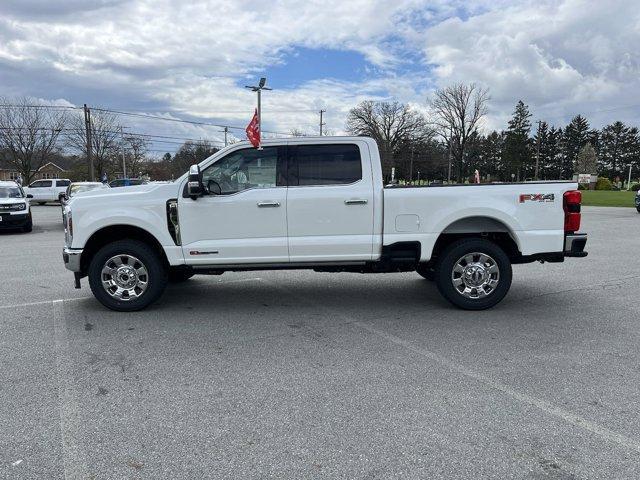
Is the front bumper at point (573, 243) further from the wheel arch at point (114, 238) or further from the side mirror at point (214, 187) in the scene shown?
the wheel arch at point (114, 238)

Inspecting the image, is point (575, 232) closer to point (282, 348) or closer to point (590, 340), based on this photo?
point (590, 340)

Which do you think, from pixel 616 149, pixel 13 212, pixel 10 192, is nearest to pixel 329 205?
pixel 13 212

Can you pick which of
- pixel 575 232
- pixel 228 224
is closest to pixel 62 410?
pixel 228 224

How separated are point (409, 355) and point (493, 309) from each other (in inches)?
80.7

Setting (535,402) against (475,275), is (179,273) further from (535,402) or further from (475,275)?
(535,402)

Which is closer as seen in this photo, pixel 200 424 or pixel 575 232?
pixel 200 424

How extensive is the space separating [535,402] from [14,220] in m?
16.6

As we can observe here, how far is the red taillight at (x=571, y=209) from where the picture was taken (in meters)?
5.83

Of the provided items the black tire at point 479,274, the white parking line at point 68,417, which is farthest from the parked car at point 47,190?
the black tire at point 479,274

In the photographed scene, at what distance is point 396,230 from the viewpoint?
5.85 m

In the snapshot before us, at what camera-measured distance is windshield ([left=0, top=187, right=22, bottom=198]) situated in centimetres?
1666

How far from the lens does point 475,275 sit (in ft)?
19.7

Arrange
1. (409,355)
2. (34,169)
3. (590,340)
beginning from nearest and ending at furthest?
(409,355), (590,340), (34,169)

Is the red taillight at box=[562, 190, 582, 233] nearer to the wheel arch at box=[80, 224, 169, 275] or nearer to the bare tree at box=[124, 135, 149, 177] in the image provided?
the wheel arch at box=[80, 224, 169, 275]
